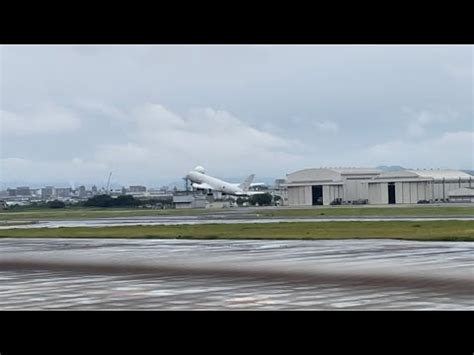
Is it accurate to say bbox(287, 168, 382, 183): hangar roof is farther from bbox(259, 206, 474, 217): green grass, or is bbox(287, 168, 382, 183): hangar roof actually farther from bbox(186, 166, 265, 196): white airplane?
bbox(259, 206, 474, 217): green grass

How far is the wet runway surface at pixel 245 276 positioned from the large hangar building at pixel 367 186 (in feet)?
328

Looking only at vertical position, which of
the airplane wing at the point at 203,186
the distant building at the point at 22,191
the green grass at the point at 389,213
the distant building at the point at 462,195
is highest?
the distant building at the point at 22,191

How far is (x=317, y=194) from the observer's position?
478ft

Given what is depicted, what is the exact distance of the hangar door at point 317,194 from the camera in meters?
145

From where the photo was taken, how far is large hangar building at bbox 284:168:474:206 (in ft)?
450

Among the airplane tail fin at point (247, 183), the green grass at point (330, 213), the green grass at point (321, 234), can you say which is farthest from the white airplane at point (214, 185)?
the green grass at point (321, 234)

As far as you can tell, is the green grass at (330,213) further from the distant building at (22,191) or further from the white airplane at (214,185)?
the distant building at (22,191)

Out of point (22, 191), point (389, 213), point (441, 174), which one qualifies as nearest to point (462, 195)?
point (441, 174)


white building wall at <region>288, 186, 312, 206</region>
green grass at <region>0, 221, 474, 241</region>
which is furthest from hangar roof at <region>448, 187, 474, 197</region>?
green grass at <region>0, 221, 474, 241</region>

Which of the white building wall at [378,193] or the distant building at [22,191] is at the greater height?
the distant building at [22,191]

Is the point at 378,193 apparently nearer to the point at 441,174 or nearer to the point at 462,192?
the point at 462,192

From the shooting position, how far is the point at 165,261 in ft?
98.6
